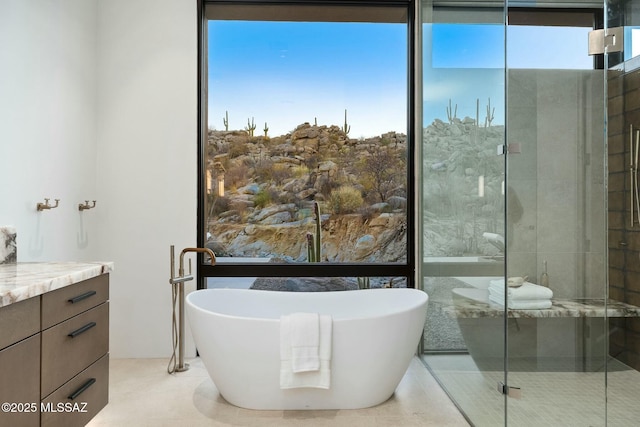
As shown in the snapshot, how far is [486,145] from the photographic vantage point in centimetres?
230

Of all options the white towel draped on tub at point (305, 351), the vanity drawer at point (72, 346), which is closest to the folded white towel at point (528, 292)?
the white towel draped on tub at point (305, 351)

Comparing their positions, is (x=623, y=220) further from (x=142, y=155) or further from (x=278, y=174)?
(x=142, y=155)

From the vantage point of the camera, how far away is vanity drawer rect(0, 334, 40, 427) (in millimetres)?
1480

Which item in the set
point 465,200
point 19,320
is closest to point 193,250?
point 19,320

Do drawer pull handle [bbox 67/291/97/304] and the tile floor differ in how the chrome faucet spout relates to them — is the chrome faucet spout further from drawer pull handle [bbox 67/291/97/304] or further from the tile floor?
drawer pull handle [bbox 67/291/97/304]

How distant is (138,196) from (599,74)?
3024mm

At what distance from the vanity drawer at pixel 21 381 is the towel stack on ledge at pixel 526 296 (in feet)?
6.25

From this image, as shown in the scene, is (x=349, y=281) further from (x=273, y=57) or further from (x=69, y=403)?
(x=69, y=403)

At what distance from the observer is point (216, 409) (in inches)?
103

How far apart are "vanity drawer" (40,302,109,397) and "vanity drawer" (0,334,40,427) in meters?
0.05

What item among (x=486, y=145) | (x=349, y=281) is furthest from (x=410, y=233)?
(x=486, y=145)

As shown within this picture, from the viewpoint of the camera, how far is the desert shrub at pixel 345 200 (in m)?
3.71

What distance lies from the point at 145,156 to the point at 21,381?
2.22 m

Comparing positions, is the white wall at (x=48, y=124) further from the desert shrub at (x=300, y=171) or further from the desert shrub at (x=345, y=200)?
the desert shrub at (x=345, y=200)
